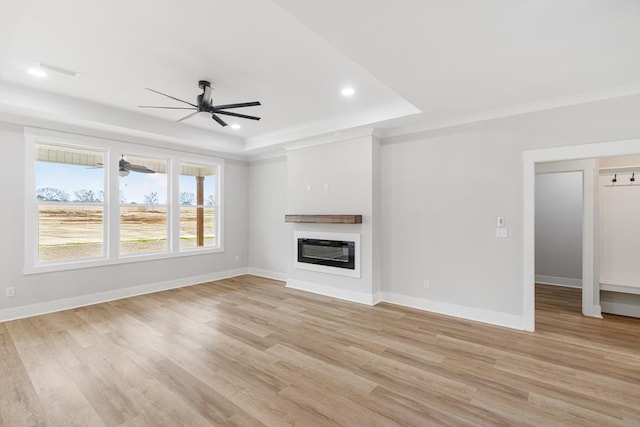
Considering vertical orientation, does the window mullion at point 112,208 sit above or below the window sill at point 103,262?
above

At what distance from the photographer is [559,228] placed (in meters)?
5.99

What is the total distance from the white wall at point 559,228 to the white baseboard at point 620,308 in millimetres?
1686

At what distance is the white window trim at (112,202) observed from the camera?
4195mm

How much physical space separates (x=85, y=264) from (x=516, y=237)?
6061 millimetres

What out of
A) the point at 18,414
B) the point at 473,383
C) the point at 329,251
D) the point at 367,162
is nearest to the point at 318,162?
the point at 367,162

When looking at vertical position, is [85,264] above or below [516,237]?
below

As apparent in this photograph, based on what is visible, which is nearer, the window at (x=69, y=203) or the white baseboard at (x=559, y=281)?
the window at (x=69, y=203)

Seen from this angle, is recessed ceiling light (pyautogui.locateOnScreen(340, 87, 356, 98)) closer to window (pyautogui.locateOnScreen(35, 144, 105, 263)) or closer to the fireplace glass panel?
the fireplace glass panel

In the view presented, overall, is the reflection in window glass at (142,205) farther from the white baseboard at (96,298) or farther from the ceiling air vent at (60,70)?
the ceiling air vent at (60,70)

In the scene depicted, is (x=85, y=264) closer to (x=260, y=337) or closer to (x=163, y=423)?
(x=260, y=337)

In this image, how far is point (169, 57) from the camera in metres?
2.91

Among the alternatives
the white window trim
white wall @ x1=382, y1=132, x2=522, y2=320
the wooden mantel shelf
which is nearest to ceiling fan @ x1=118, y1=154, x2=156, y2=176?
the white window trim

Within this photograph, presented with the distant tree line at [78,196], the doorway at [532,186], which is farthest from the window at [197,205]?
the doorway at [532,186]

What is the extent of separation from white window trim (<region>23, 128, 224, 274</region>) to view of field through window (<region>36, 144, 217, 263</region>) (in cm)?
7
